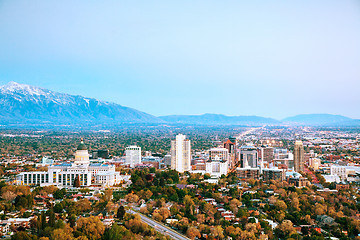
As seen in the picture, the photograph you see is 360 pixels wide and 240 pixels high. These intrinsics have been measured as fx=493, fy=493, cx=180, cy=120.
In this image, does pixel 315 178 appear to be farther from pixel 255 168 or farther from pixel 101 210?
pixel 101 210

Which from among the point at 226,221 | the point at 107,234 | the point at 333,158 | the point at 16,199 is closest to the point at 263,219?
the point at 226,221

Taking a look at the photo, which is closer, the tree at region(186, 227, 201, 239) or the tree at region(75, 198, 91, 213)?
the tree at region(186, 227, 201, 239)

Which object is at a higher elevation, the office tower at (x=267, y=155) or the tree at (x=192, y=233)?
the office tower at (x=267, y=155)

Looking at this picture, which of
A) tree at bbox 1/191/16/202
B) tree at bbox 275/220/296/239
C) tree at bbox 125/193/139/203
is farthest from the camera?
tree at bbox 125/193/139/203

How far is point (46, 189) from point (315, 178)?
28076 millimetres

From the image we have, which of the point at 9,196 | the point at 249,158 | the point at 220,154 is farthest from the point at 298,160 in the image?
the point at 9,196

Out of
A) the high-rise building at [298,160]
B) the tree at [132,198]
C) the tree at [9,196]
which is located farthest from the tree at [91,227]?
the high-rise building at [298,160]

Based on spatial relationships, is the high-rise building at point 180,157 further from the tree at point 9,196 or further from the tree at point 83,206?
the tree at point 9,196

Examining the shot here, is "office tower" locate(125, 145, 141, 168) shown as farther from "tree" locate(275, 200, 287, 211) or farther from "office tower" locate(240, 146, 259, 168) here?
"tree" locate(275, 200, 287, 211)

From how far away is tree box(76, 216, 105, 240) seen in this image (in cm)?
2575

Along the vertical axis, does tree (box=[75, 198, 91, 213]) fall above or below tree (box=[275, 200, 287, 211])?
above

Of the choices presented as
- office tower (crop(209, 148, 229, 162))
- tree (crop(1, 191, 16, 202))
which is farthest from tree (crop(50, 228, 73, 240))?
office tower (crop(209, 148, 229, 162))

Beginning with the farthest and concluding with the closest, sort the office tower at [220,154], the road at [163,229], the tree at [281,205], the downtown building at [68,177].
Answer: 1. the office tower at [220,154]
2. the downtown building at [68,177]
3. the tree at [281,205]
4. the road at [163,229]

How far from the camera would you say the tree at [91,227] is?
25.8 metres
